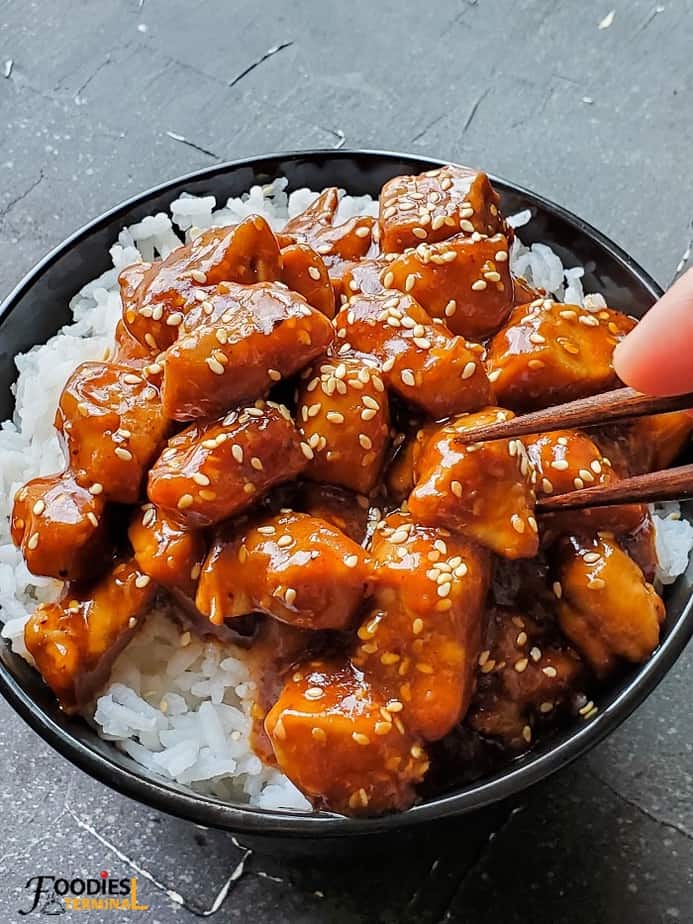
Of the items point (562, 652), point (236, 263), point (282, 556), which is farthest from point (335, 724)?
point (236, 263)

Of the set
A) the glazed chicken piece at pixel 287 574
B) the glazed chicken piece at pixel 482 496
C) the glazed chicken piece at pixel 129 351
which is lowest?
the glazed chicken piece at pixel 287 574

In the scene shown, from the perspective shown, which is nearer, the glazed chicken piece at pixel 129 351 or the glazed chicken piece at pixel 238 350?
the glazed chicken piece at pixel 238 350

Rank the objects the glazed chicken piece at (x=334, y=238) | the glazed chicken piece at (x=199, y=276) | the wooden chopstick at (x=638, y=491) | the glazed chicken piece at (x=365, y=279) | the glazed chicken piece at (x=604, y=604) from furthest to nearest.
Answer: the glazed chicken piece at (x=334, y=238) < the glazed chicken piece at (x=365, y=279) < the glazed chicken piece at (x=199, y=276) < the glazed chicken piece at (x=604, y=604) < the wooden chopstick at (x=638, y=491)

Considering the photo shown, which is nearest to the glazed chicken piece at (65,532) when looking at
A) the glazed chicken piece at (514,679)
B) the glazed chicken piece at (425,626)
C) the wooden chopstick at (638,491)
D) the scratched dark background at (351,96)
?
the glazed chicken piece at (425,626)

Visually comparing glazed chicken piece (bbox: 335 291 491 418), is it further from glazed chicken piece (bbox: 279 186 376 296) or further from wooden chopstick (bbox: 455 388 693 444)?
glazed chicken piece (bbox: 279 186 376 296)

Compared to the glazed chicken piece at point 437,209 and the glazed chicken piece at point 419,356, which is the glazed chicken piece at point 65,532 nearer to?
the glazed chicken piece at point 419,356

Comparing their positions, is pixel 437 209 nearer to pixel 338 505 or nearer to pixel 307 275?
pixel 307 275

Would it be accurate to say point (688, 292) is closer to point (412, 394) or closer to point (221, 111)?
point (412, 394)
